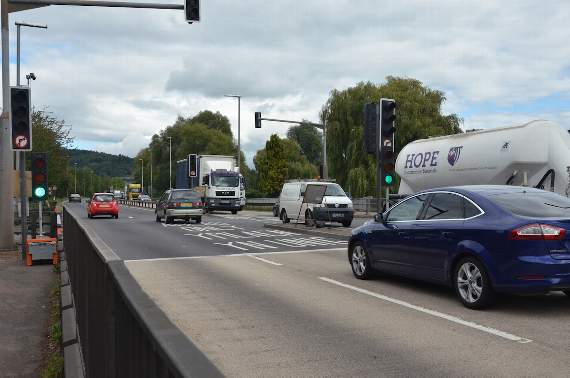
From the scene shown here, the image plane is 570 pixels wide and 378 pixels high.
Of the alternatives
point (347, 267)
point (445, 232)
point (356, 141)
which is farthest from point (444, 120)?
point (445, 232)

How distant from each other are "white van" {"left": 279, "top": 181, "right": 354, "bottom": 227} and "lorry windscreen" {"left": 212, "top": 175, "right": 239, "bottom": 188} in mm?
14088

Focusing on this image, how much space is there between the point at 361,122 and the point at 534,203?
3931 cm

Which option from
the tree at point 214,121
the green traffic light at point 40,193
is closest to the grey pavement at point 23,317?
the green traffic light at point 40,193

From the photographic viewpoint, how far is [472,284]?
7.89 meters

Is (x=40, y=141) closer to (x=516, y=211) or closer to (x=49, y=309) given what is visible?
(x=49, y=309)

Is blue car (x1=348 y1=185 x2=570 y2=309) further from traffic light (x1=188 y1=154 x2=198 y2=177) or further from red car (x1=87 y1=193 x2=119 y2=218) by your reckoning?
traffic light (x1=188 y1=154 x2=198 y2=177)

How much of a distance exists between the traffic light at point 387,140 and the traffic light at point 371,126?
0.73ft

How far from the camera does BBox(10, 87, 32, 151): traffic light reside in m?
14.8

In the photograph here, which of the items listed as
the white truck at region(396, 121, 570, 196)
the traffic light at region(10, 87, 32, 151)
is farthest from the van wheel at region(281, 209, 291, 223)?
the traffic light at region(10, 87, 32, 151)

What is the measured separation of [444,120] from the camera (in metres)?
45.9

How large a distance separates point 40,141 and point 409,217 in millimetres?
34416

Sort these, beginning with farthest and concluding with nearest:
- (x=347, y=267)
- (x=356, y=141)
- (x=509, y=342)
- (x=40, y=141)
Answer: (x=356, y=141), (x=40, y=141), (x=347, y=267), (x=509, y=342)

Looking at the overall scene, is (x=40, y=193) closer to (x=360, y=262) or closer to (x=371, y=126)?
(x=371, y=126)

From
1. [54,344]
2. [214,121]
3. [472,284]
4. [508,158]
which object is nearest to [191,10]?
[508,158]
